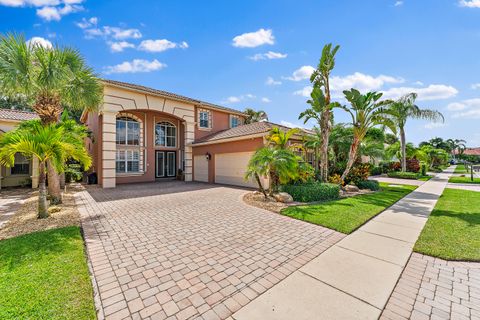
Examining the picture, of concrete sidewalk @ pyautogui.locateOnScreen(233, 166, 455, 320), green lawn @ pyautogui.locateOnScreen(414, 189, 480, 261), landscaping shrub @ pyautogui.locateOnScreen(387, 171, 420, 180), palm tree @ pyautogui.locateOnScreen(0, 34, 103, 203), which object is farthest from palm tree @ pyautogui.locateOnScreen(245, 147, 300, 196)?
landscaping shrub @ pyautogui.locateOnScreen(387, 171, 420, 180)

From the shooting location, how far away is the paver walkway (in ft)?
9.08

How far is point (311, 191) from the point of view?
379 inches

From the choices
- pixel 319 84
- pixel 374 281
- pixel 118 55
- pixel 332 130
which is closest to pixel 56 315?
pixel 374 281

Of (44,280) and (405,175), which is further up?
(405,175)

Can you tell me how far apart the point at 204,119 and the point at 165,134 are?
3920mm

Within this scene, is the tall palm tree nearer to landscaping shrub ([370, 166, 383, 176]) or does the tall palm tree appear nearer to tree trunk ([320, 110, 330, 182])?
landscaping shrub ([370, 166, 383, 176])

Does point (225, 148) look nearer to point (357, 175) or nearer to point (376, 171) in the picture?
point (357, 175)

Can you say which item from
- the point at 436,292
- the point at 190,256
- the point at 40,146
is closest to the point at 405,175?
the point at 436,292

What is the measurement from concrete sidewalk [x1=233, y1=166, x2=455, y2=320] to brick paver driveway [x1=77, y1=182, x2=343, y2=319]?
0.23 meters

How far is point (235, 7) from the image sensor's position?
10.2 metres

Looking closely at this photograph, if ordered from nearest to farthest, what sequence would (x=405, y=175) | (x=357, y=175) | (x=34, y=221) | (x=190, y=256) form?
(x=190, y=256), (x=34, y=221), (x=357, y=175), (x=405, y=175)

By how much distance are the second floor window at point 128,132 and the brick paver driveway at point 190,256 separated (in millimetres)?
10281

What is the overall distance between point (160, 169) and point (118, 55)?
9726 millimetres

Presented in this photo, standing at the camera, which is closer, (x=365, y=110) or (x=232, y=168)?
(x=365, y=110)
